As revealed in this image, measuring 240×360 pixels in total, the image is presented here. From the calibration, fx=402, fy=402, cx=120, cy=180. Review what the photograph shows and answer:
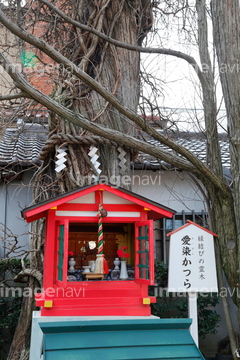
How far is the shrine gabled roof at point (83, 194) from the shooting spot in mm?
4867

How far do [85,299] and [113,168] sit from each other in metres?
2.52

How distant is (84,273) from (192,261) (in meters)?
1.43

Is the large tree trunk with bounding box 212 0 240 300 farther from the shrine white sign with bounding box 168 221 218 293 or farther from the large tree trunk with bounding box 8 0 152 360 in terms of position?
the large tree trunk with bounding box 8 0 152 360

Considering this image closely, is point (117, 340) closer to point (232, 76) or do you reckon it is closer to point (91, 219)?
point (91, 219)

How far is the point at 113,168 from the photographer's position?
6.87 metres

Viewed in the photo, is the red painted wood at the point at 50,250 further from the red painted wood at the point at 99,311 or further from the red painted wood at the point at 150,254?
the red painted wood at the point at 150,254

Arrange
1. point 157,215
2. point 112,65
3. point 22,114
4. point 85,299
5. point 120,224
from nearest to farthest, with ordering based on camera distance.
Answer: point 85,299 → point 157,215 → point 120,224 → point 112,65 → point 22,114

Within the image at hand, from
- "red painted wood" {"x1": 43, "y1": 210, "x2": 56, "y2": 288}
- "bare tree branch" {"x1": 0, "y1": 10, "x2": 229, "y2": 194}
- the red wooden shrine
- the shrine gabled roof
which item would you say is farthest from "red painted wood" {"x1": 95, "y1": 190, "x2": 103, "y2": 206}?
"bare tree branch" {"x1": 0, "y1": 10, "x2": 229, "y2": 194}

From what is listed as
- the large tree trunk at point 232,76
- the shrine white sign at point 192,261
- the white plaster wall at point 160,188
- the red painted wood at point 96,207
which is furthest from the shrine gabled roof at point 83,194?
the white plaster wall at point 160,188

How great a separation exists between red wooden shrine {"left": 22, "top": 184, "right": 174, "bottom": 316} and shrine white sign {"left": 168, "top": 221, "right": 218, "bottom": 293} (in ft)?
1.24

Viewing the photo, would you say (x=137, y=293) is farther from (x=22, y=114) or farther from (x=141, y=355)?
(x=22, y=114)

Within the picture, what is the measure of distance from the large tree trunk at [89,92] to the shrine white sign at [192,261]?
1.84 metres

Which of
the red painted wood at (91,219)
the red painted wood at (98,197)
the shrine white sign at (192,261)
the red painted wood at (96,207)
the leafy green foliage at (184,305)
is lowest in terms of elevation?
the leafy green foliage at (184,305)

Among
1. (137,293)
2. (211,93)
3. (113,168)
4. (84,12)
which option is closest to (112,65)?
(84,12)
